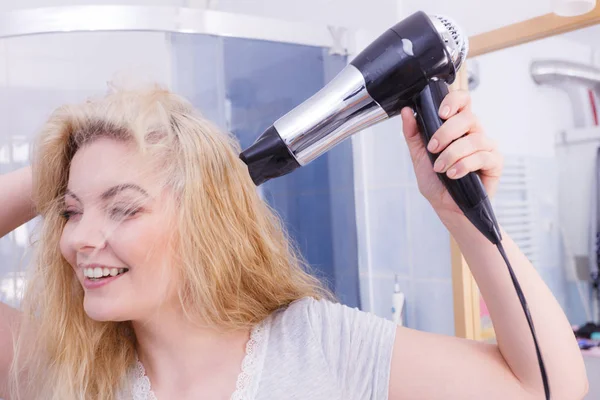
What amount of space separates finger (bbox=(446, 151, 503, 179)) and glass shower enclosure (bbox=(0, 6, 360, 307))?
1.91 feet

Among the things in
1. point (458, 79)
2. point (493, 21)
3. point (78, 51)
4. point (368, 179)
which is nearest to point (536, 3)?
point (493, 21)

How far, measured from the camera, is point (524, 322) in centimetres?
67

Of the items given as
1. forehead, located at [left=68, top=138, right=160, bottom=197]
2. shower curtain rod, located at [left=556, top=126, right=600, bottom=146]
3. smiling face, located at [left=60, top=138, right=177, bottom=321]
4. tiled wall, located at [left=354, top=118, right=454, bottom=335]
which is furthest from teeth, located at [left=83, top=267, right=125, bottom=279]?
shower curtain rod, located at [left=556, top=126, right=600, bottom=146]

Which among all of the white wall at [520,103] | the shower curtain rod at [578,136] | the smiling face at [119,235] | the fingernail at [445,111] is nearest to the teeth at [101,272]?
the smiling face at [119,235]

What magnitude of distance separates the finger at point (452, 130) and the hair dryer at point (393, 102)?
17mm

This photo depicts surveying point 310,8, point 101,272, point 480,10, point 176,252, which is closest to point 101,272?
point 101,272

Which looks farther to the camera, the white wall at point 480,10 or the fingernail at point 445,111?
the white wall at point 480,10

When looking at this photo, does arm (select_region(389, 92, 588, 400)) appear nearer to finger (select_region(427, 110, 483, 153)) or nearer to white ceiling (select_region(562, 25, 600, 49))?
finger (select_region(427, 110, 483, 153))

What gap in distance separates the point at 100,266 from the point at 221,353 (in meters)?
0.22

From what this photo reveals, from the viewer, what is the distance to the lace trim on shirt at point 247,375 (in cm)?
72

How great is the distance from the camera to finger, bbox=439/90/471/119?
0.61 metres

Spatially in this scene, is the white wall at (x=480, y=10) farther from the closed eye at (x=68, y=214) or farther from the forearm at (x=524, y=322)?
the closed eye at (x=68, y=214)

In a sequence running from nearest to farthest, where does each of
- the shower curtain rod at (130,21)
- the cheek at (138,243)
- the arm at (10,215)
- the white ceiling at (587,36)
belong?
1. the cheek at (138,243)
2. the arm at (10,215)
3. the shower curtain rod at (130,21)
4. the white ceiling at (587,36)

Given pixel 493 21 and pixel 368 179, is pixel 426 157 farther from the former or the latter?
pixel 493 21
